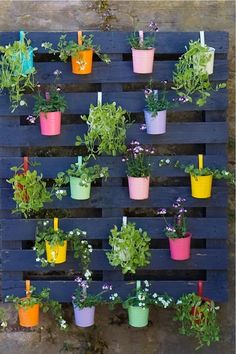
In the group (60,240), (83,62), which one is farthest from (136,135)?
(60,240)

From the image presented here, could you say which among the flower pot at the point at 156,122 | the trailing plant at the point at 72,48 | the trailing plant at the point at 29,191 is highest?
the trailing plant at the point at 72,48

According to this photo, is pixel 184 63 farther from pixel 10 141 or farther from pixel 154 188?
pixel 10 141

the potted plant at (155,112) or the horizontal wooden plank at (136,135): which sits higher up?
the potted plant at (155,112)

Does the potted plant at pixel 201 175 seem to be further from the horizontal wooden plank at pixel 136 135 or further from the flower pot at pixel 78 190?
the flower pot at pixel 78 190

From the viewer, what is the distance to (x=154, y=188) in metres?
3.62

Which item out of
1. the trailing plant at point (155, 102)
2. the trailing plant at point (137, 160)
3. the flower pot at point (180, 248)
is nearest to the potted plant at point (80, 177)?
the trailing plant at point (137, 160)

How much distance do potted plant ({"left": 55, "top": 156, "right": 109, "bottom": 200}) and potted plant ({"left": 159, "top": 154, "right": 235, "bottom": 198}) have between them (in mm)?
384

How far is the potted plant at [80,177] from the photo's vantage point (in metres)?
3.46

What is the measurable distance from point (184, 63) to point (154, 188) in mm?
757

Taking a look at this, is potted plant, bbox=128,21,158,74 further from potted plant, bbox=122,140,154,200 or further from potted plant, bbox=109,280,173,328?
potted plant, bbox=109,280,173,328

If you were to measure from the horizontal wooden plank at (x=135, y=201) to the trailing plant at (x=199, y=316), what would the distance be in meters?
0.56

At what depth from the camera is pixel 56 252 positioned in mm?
3514

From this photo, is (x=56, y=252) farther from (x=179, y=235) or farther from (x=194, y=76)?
(x=194, y=76)

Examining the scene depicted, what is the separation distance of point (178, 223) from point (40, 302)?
0.95m
